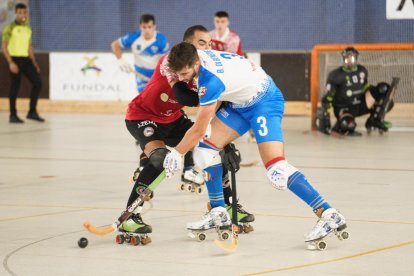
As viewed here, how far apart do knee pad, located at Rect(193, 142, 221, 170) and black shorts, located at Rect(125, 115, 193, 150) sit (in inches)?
27.8

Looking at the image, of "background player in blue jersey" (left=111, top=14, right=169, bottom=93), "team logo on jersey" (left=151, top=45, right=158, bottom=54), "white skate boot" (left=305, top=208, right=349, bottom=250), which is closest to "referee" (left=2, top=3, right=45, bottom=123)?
"background player in blue jersey" (left=111, top=14, right=169, bottom=93)

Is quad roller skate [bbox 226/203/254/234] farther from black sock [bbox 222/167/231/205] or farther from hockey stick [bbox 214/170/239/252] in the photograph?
hockey stick [bbox 214/170/239/252]

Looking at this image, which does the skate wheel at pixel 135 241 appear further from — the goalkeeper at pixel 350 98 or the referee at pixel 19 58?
the referee at pixel 19 58

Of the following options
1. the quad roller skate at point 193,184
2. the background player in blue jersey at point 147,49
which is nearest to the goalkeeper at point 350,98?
the background player in blue jersey at point 147,49

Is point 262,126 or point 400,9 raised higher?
point 400,9

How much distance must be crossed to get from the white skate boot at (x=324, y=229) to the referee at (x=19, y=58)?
9998 mm

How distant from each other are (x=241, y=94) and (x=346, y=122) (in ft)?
23.1

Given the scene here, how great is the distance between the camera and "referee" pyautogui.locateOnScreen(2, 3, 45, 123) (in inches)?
590

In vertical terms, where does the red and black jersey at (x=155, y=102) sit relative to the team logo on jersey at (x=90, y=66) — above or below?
above

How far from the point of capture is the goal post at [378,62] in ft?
44.7

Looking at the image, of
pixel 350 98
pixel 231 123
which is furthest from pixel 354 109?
pixel 231 123

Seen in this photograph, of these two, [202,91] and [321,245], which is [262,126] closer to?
[202,91]

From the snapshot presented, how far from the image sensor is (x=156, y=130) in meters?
6.65

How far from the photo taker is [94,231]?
19.1ft
